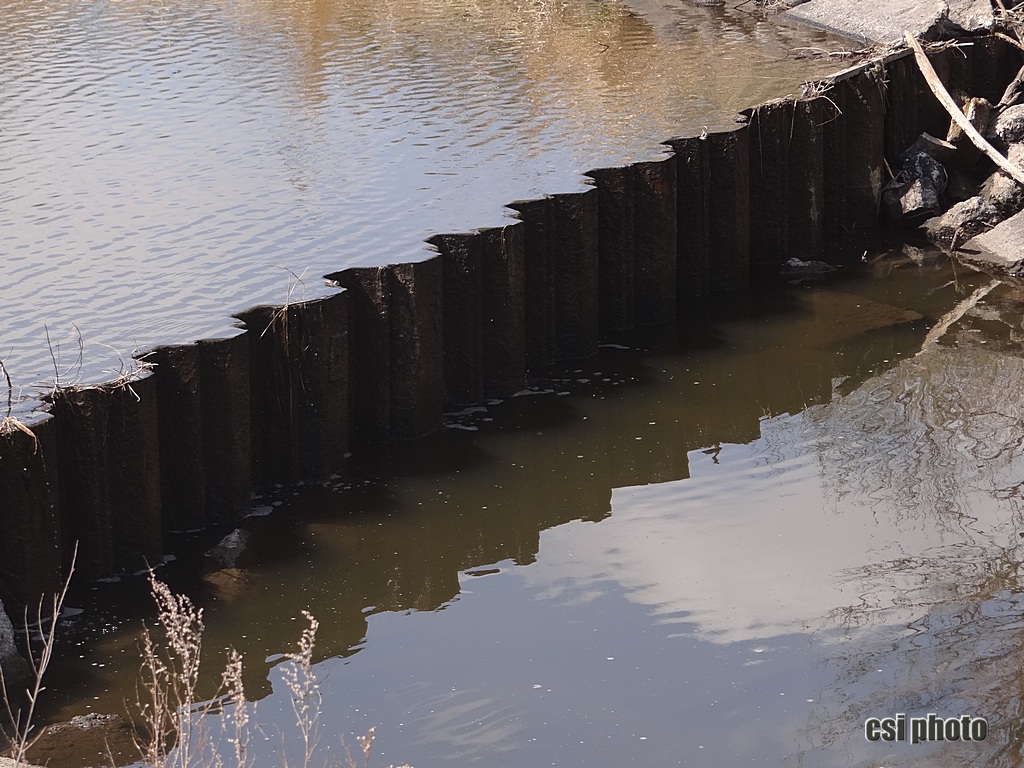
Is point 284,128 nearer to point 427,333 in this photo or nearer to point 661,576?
point 427,333

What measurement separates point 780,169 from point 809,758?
7967mm

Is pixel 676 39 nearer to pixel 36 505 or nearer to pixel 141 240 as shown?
pixel 141 240

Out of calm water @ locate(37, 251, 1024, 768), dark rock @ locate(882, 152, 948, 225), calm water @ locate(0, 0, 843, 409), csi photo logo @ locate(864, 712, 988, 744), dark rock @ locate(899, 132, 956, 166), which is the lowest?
csi photo logo @ locate(864, 712, 988, 744)

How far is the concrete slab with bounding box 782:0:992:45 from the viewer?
615 inches

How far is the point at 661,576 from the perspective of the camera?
7.62m

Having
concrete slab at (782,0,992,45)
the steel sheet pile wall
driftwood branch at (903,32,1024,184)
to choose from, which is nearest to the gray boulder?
the steel sheet pile wall

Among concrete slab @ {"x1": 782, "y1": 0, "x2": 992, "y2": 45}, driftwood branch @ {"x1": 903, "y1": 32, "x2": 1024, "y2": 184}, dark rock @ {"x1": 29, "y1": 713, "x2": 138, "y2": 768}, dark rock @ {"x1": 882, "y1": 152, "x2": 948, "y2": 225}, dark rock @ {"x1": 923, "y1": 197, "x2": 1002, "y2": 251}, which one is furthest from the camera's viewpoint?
concrete slab @ {"x1": 782, "y1": 0, "x2": 992, "y2": 45}

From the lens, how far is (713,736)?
6.14m

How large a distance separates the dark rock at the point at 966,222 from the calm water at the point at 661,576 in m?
2.99

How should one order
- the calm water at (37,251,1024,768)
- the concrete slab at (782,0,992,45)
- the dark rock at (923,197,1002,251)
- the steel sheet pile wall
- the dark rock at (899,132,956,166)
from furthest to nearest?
the concrete slab at (782,0,992,45) → the dark rock at (899,132,956,166) → the dark rock at (923,197,1002,251) → the steel sheet pile wall → the calm water at (37,251,1024,768)

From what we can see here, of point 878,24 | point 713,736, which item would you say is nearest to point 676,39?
point 878,24

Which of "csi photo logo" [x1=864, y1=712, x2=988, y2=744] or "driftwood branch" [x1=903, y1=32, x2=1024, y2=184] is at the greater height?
"driftwood branch" [x1=903, y1=32, x2=1024, y2=184]

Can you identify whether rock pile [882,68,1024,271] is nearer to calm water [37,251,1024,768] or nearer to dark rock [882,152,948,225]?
dark rock [882,152,948,225]

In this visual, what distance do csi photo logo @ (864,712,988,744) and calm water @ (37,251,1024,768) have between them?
6 cm
